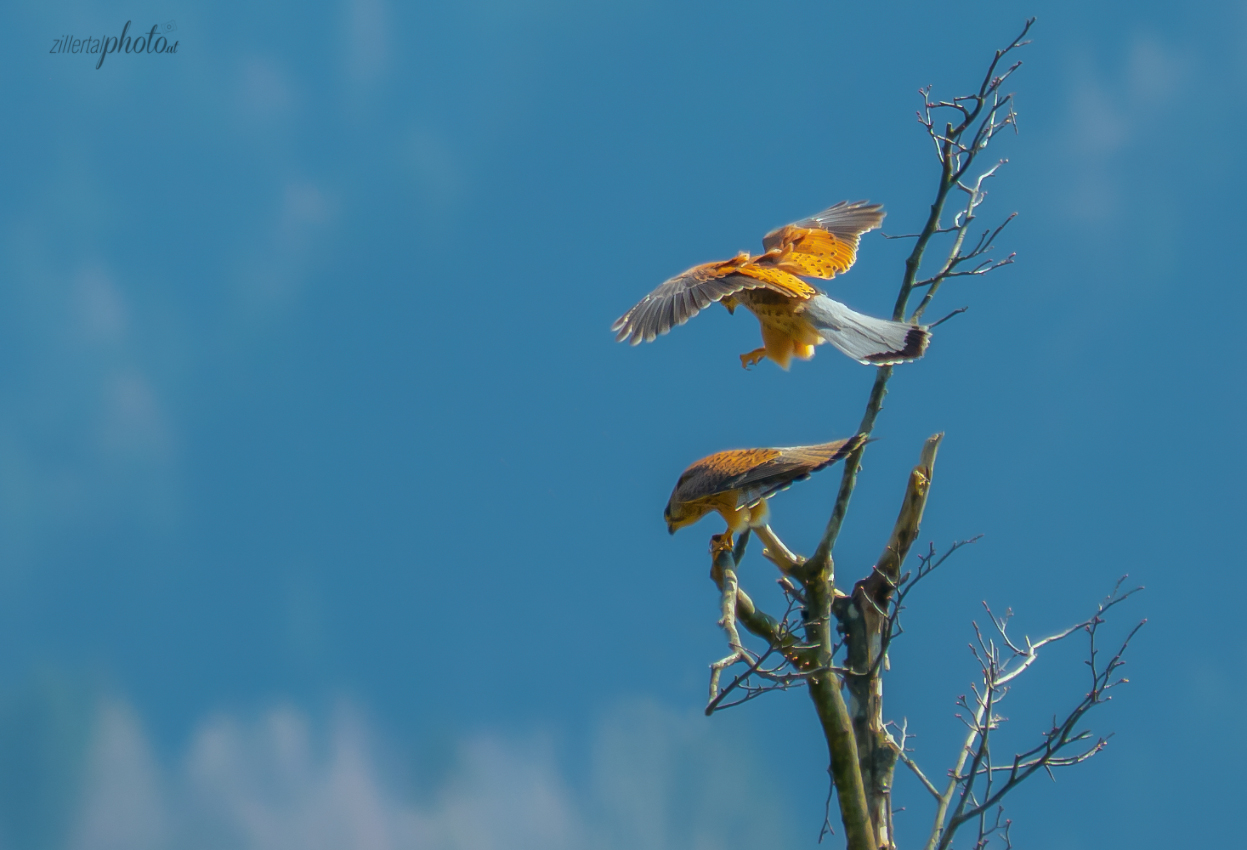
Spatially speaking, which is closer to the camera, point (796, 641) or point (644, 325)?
point (796, 641)

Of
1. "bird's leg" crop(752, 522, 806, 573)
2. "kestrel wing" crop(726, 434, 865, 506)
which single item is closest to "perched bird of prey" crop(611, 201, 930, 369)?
"kestrel wing" crop(726, 434, 865, 506)

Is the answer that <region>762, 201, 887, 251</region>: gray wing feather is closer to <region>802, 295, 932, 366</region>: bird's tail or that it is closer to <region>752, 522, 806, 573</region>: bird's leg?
<region>802, 295, 932, 366</region>: bird's tail

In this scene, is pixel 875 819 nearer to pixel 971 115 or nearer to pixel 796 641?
pixel 796 641

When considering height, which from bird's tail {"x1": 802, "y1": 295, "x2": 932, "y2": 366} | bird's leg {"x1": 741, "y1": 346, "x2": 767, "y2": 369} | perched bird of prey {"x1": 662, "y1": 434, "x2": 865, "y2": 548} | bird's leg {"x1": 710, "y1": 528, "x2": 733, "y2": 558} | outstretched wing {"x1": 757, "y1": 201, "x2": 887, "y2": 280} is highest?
outstretched wing {"x1": 757, "y1": 201, "x2": 887, "y2": 280}

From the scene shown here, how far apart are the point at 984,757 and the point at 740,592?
0.91 m

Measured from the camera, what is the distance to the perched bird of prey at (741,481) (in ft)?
9.63

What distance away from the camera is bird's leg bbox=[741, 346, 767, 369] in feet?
14.0

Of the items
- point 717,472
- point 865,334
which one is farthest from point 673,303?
point 717,472

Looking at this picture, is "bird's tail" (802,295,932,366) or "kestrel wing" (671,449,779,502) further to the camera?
"bird's tail" (802,295,932,366)

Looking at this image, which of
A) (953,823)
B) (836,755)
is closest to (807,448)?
(836,755)

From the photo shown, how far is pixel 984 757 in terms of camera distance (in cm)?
326

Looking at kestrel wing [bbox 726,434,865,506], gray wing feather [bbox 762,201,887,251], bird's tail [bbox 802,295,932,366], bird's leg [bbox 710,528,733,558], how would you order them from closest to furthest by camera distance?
kestrel wing [bbox 726,434,865,506] < bird's leg [bbox 710,528,733,558] < bird's tail [bbox 802,295,932,366] < gray wing feather [bbox 762,201,887,251]

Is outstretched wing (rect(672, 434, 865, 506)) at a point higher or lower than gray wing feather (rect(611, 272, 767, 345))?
lower

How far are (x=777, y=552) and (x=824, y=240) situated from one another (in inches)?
73.3
